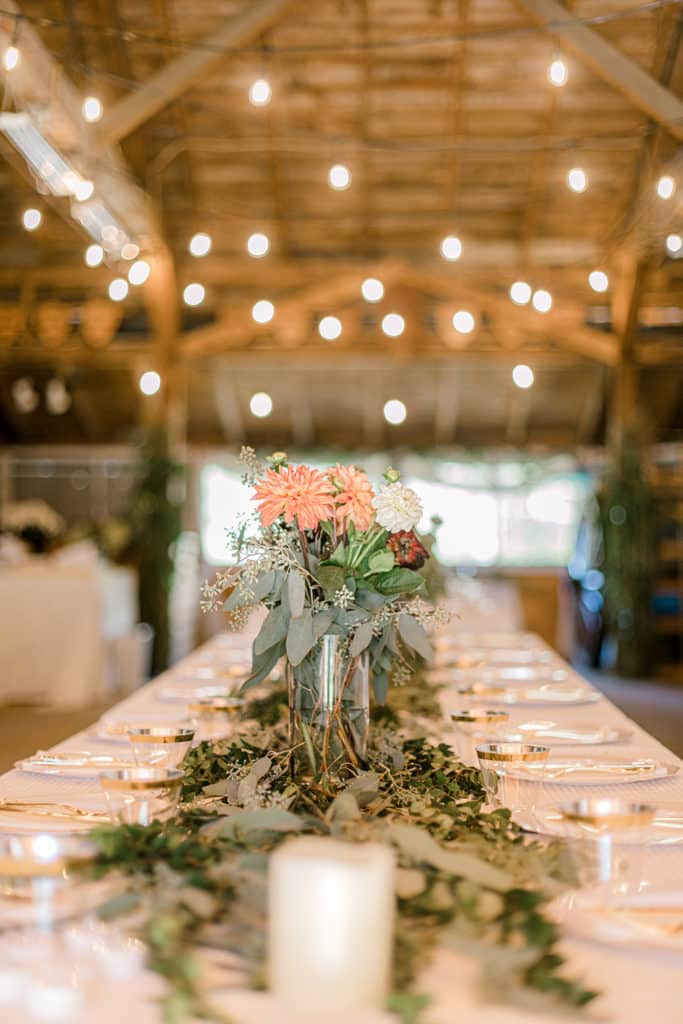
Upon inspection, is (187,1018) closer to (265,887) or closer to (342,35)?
(265,887)

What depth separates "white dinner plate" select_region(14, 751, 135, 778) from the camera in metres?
1.85

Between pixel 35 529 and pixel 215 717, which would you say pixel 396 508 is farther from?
pixel 35 529

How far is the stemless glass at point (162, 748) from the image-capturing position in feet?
5.56

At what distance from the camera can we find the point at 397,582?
1.88 meters

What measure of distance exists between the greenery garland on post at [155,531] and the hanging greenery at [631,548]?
134 inches

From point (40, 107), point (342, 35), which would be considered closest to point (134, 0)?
point (342, 35)

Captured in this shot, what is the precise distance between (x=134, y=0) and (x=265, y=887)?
8007mm

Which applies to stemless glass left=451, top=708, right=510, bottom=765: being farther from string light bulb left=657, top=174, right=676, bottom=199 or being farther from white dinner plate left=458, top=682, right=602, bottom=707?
A: string light bulb left=657, top=174, right=676, bottom=199

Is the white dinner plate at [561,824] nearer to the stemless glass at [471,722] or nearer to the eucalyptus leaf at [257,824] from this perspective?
the eucalyptus leaf at [257,824]

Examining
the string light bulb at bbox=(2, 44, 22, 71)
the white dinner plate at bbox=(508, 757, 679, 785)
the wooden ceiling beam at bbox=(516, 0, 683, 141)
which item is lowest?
the white dinner plate at bbox=(508, 757, 679, 785)

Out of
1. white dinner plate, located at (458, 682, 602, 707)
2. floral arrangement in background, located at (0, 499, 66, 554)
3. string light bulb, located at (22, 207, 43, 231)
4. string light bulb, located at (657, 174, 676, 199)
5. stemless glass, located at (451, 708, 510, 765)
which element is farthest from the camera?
floral arrangement in background, located at (0, 499, 66, 554)

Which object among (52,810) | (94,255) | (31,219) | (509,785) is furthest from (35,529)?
(509,785)

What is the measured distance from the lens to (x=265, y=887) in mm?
1100

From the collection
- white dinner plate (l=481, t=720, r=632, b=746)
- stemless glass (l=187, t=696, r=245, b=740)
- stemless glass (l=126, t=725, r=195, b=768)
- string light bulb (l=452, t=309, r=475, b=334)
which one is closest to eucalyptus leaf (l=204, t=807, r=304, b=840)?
stemless glass (l=126, t=725, r=195, b=768)
